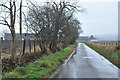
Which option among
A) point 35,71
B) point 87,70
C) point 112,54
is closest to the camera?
point 35,71

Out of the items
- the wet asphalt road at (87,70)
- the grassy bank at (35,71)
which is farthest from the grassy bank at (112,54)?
the grassy bank at (35,71)

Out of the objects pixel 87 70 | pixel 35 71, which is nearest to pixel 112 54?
pixel 87 70

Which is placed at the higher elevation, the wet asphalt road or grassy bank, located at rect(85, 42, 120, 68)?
grassy bank, located at rect(85, 42, 120, 68)

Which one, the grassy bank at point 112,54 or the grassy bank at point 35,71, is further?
the grassy bank at point 112,54

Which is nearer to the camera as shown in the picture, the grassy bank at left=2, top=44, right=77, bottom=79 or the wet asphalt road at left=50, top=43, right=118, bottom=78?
the grassy bank at left=2, top=44, right=77, bottom=79

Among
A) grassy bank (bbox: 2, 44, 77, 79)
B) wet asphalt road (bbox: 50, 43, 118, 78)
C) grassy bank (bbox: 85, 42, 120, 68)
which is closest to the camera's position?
→ grassy bank (bbox: 2, 44, 77, 79)

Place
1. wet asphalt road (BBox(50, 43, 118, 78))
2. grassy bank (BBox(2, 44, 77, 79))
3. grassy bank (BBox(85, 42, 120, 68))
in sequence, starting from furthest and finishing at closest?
1. grassy bank (BBox(85, 42, 120, 68))
2. wet asphalt road (BBox(50, 43, 118, 78))
3. grassy bank (BBox(2, 44, 77, 79))

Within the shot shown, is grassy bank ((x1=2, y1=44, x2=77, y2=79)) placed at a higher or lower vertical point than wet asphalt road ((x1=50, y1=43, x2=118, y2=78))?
higher

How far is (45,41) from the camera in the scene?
22047 mm

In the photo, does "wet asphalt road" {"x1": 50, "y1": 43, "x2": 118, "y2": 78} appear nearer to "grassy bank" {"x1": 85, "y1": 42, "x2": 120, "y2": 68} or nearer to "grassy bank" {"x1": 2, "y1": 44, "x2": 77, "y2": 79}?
"grassy bank" {"x1": 2, "y1": 44, "x2": 77, "y2": 79}

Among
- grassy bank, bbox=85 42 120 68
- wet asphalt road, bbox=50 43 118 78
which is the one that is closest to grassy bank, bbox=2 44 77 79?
wet asphalt road, bbox=50 43 118 78

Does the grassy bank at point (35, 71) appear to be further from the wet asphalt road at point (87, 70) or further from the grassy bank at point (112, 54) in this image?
the grassy bank at point (112, 54)

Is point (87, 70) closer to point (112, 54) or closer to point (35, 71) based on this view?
point (35, 71)

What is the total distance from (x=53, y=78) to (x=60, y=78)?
0.35m
